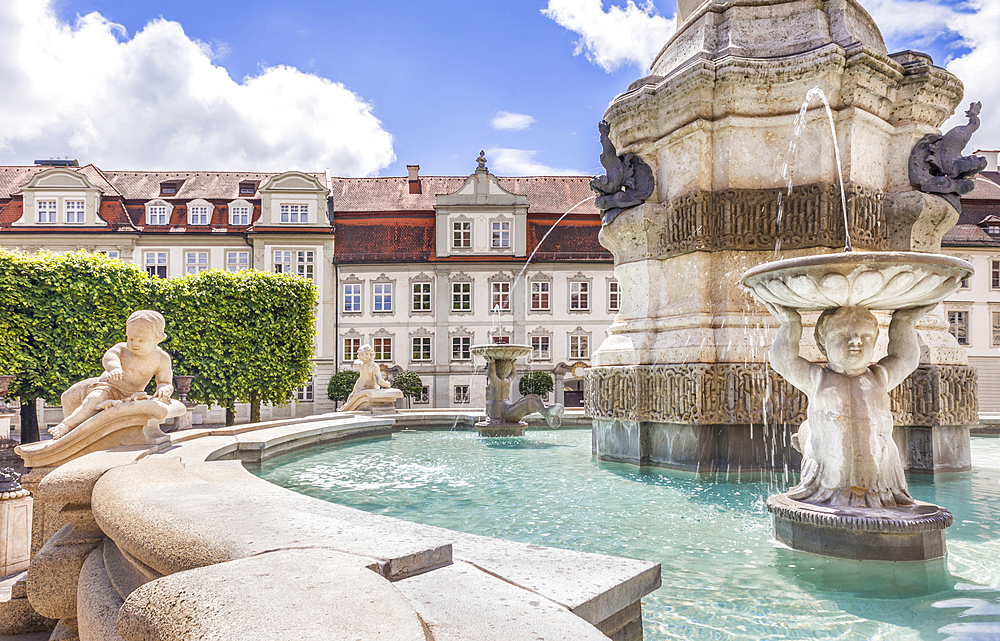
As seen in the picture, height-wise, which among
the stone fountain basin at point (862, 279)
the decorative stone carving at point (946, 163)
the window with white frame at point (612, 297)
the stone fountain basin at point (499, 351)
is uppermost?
the window with white frame at point (612, 297)

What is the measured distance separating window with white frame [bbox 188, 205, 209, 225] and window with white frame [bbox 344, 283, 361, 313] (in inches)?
347

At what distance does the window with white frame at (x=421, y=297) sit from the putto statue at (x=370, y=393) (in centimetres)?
1996

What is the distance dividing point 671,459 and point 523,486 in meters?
1.76

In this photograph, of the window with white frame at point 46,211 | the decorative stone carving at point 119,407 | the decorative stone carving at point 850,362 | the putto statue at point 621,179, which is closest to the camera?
the decorative stone carving at point 850,362

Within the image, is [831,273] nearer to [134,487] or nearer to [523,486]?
[523,486]

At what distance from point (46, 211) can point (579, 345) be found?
29.5 meters

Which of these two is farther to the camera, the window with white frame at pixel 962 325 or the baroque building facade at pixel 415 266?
the baroque building facade at pixel 415 266

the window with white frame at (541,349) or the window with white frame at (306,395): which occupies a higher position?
the window with white frame at (541,349)

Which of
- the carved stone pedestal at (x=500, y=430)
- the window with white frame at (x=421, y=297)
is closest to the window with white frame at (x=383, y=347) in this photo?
the window with white frame at (x=421, y=297)

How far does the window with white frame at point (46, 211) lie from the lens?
34406 mm

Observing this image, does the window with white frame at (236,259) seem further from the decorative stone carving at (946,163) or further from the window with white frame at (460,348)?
the decorative stone carving at (946,163)

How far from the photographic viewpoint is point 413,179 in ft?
130

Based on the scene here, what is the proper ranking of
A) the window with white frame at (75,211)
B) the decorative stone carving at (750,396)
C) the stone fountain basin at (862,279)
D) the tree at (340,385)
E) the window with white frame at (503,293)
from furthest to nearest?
1. the window with white frame at (503,293)
2. the window with white frame at (75,211)
3. the tree at (340,385)
4. the decorative stone carving at (750,396)
5. the stone fountain basin at (862,279)

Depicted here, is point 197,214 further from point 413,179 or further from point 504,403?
point 504,403
